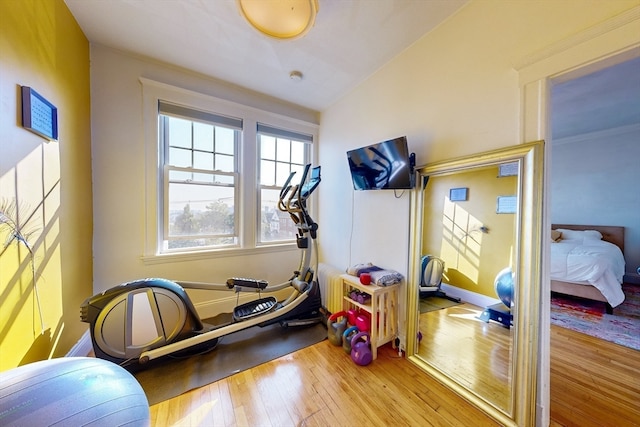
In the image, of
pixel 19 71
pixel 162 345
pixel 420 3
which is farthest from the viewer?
pixel 162 345

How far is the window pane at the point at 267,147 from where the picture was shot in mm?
2861

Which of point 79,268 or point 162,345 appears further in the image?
point 79,268

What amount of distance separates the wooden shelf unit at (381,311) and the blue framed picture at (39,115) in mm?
2435

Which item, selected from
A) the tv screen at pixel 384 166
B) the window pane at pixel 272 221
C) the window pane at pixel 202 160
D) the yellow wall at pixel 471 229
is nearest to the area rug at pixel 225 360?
the window pane at pixel 272 221

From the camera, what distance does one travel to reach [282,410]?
138 cm

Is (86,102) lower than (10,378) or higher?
higher

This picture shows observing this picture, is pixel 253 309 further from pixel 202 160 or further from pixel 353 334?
pixel 202 160

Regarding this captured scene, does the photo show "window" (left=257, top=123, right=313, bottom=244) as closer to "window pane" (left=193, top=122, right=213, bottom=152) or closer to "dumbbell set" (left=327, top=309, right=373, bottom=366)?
"window pane" (left=193, top=122, right=213, bottom=152)

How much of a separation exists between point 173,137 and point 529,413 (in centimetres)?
359

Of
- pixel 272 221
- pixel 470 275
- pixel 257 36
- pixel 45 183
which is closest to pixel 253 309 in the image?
pixel 272 221

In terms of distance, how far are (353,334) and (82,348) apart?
2.29 metres

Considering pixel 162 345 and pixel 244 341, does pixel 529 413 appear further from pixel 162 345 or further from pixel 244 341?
pixel 162 345

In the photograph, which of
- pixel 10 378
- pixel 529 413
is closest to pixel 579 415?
pixel 529 413

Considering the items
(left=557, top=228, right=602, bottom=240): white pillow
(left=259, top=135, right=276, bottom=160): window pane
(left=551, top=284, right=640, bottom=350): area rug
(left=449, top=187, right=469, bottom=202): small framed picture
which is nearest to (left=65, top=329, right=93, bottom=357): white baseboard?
(left=259, top=135, right=276, bottom=160): window pane
